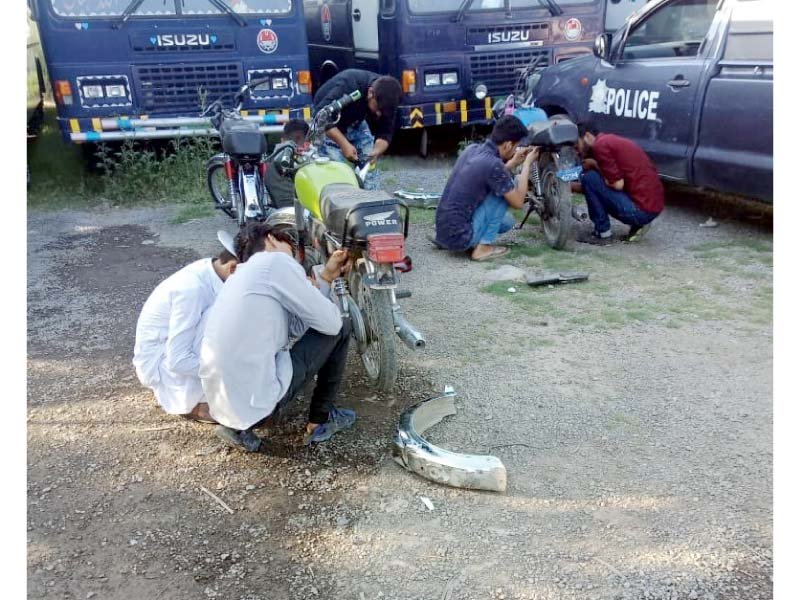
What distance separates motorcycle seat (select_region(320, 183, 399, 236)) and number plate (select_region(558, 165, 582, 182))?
2.19 meters

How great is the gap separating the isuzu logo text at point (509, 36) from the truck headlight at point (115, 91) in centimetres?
391

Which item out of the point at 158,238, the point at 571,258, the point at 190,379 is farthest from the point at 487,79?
the point at 190,379

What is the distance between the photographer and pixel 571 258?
17.2 ft

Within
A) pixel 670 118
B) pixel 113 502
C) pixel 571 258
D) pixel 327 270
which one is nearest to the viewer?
pixel 113 502

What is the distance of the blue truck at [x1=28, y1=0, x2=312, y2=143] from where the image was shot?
6.60 m

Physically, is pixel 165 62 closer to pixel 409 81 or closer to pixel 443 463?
pixel 409 81

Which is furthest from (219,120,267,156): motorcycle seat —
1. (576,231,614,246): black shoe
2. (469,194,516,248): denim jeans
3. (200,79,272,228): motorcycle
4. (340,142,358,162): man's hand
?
(576,231,614,246): black shoe

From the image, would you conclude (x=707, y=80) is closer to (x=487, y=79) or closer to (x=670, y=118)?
(x=670, y=118)

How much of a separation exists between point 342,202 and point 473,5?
17.7 ft

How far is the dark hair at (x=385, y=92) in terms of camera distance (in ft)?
17.5

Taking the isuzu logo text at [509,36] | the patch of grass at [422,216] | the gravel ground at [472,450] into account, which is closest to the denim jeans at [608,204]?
the gravel ground at [472,450]

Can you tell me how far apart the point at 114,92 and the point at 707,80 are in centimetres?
526

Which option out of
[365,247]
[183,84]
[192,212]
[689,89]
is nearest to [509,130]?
[689,89]

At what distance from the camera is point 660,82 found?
5875 mm
